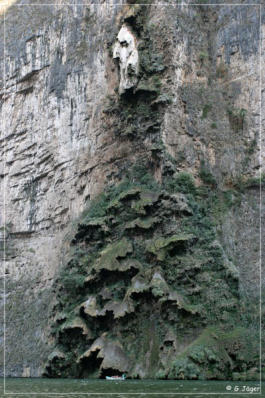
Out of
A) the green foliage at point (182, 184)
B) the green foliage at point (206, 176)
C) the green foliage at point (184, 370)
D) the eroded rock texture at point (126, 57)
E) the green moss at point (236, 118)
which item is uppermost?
the eroded rock texture at point (126, 57)

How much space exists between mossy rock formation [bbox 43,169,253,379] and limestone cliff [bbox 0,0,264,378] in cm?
8

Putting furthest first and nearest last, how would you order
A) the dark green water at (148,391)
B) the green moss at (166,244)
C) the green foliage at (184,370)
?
the green moss at (166,244), the green foliage at (184,370), the dark green water at (148,391)

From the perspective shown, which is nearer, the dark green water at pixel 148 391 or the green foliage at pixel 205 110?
the dark green water at pixel 148 391

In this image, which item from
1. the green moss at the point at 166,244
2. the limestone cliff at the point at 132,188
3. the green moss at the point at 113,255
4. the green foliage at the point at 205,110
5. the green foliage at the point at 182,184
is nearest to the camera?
the limestone cliff at the point at 132,188

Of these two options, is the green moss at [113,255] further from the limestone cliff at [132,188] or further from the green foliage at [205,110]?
the green foliage at [205,110]

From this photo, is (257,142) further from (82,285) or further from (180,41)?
(82,285)

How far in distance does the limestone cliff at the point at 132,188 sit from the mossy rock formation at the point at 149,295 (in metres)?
0.08

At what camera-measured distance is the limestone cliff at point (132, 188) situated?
31891mm

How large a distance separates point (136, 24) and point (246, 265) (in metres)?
16.6

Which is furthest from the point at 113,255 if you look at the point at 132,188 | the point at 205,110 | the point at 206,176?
the point at 205,110

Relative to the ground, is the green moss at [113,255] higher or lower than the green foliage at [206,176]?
lower

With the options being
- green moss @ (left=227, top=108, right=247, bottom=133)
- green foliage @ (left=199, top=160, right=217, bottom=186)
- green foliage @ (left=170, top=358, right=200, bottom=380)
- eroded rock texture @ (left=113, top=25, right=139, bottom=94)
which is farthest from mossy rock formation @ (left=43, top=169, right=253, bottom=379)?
eroded rock texture @ (left=113, top=25, right=139, bottom=94)

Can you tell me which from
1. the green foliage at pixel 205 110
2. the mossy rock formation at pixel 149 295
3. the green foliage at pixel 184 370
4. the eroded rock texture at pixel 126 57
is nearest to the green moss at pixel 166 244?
the mossy rock formation at pixel 149 295

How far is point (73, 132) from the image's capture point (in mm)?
43344
